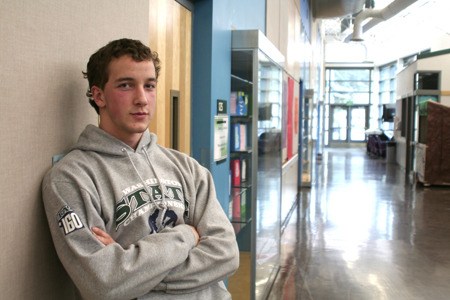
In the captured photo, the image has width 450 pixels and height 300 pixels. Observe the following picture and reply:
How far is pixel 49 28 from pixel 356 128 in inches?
1169

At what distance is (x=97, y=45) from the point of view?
5.84ft

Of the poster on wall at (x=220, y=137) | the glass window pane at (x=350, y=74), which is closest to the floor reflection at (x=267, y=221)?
the poster on wall at (x=220, y=137)

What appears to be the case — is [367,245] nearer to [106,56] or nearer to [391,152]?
[106,56]

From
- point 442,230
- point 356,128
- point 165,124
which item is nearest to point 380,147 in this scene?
point 356,128

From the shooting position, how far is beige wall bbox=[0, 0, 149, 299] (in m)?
1.31

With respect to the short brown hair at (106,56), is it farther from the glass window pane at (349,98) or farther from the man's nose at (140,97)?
the glass window pane at (349,98)

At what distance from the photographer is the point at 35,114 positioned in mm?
1428

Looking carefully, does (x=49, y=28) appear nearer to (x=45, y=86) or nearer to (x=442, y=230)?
(x=45, y=86)

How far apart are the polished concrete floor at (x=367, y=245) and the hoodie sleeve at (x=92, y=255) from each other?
11.3ft

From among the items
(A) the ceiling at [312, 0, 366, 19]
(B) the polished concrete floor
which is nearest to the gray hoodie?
(B) the polished concrete floor

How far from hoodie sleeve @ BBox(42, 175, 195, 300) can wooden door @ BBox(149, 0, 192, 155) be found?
1.05 m

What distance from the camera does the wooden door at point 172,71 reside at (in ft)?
8.39

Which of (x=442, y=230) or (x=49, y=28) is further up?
(x=49, y=28)

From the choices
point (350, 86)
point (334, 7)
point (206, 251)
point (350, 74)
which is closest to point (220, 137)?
point (206, 251)
